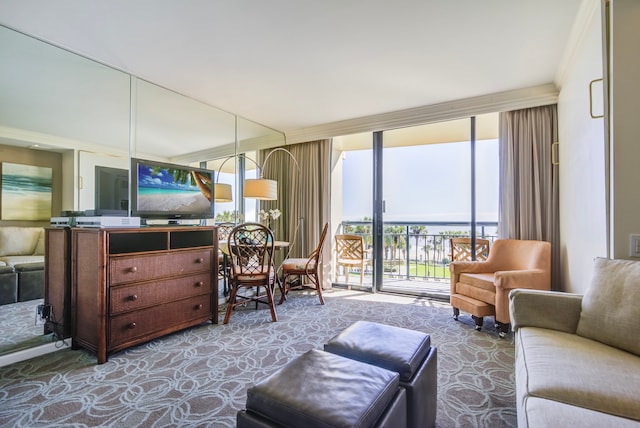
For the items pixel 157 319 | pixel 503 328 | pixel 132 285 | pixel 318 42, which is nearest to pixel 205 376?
pixel 157 319

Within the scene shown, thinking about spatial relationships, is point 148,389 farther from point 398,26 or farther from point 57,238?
point 398,26

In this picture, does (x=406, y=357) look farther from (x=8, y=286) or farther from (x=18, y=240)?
(x=8, y=286)

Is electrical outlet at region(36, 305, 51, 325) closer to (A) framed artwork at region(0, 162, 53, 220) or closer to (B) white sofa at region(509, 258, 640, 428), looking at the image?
(A) framed artwork at region(0, 162, 53, 220)

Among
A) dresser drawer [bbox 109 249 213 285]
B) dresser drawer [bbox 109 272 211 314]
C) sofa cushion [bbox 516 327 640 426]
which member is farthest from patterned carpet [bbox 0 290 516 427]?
dresser drawer [bbox 109 249 213 285]

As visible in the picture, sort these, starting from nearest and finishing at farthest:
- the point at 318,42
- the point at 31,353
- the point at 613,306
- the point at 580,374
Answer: the point at 580,374 → the point at 613,306 → the point at 31,353 → the point at 318,42

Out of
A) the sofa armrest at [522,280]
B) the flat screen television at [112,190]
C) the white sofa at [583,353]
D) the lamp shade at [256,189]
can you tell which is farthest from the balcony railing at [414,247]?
the flat screen television at [112,190]

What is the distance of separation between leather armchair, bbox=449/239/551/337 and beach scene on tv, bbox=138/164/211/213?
289 cm

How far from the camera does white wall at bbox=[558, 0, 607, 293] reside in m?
1.89

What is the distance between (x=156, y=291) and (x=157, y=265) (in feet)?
0.74

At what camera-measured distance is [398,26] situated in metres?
2.18

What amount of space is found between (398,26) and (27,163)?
3225 millimetres

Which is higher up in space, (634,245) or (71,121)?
(71,121)

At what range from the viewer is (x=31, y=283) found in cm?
260

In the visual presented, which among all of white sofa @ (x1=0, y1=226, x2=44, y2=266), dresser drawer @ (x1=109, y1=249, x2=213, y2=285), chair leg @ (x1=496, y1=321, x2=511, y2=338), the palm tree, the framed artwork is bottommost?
chair leg @ (x1=496, y1=321, x2=511, y2=338)
